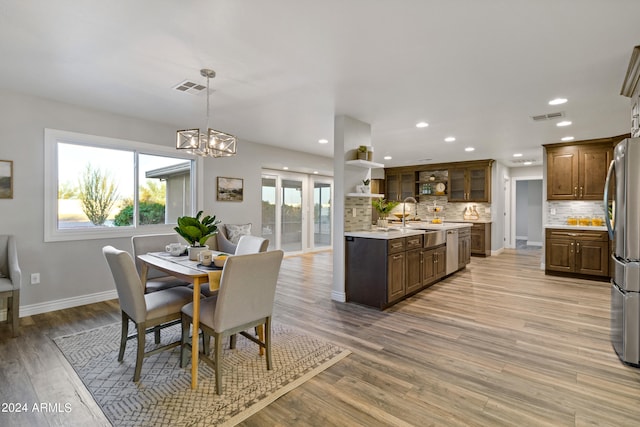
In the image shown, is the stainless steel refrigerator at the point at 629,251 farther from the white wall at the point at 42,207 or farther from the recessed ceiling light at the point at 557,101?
the white wall at the point at 42,207

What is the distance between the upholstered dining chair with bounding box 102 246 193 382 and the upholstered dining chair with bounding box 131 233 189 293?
2.04 feet

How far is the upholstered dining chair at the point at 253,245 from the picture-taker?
313 centimetres

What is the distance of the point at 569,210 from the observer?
620 cm

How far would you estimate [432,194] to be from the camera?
881 centimetres

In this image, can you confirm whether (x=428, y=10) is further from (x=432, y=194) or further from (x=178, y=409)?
(x=432, y=194)

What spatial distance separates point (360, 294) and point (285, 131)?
285cm

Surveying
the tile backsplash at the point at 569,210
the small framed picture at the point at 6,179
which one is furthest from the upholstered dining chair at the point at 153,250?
the tile backsplash at the point at 569,210

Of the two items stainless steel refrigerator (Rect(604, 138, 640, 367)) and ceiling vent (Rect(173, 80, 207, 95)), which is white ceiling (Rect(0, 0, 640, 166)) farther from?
stainless steel refrigerator (Rect(604, 138, 640, 367))

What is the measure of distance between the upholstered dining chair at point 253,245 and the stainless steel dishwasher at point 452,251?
351 centimetres

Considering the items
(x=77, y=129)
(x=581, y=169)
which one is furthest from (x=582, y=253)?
(x=77, y=129)

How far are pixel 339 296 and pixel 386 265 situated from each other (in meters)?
0.81

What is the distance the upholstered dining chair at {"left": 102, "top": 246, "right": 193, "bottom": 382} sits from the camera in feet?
7.00

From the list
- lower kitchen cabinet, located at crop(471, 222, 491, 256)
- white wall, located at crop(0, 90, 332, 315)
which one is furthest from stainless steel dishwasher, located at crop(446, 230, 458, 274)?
white wall, located at crop(0, 90, 332, 315)

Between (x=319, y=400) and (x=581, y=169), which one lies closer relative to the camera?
(x=319, y=400)
